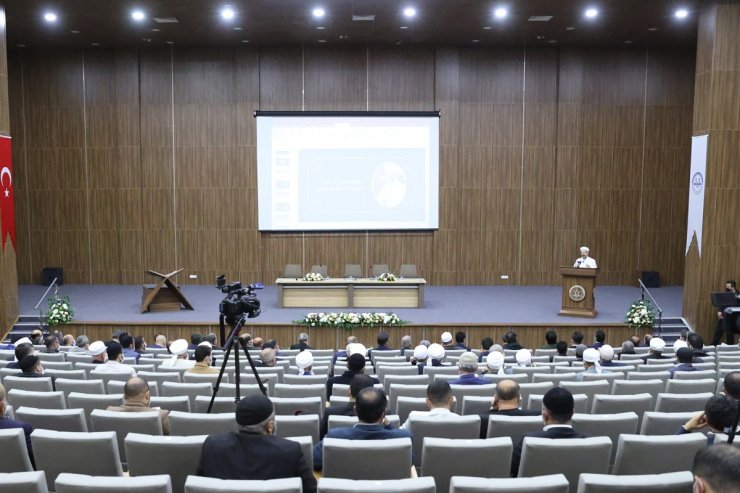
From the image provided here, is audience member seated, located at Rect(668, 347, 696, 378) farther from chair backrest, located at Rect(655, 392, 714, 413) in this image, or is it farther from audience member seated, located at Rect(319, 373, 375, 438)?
audience member seated, located at Rect(319, 373, 375, 438)

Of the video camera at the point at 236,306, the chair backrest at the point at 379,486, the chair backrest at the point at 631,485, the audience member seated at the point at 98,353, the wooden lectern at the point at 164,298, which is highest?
the video camera at the point at 236,306

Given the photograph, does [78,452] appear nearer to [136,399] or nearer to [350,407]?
[136,399]

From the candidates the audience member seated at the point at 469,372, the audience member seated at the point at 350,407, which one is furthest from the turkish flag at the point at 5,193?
the audience member seated at the point at 350,407

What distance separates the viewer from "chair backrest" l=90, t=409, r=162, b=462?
14.5 feet

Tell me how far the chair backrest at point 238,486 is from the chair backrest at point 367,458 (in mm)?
669

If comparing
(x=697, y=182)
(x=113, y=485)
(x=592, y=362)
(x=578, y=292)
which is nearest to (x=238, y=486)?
(x=113, y=485)

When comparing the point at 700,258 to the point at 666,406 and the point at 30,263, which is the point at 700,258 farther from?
the point at 30,263

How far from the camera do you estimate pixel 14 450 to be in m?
3.78

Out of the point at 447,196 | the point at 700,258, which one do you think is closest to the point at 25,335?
the point at 447,196

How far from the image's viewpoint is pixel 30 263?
17.6m

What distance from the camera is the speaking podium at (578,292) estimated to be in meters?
13.4

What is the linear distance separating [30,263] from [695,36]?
17.7 meters

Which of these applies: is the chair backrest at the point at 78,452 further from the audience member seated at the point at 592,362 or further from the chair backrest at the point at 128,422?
the audience member seated at the point at 592,362

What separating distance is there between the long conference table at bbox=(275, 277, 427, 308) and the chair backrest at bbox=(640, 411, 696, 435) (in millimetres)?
9618
